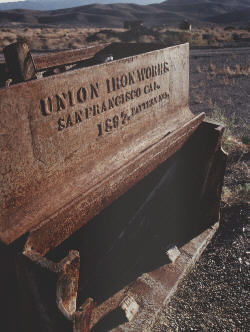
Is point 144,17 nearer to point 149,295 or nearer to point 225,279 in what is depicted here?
point 225,279

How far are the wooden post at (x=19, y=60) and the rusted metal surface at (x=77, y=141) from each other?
0.43 m

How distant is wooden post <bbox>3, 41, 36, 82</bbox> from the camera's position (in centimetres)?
177

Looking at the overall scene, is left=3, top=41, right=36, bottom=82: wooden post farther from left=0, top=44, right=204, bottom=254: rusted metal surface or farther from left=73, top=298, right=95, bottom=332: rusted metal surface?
left=73, top=298, right=95, bottom=332: rusted metal surface

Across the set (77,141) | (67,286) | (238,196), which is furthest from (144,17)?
(67,286)

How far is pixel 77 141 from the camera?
1732 millimetres

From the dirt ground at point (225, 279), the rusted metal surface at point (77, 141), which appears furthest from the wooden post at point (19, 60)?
the dirt ground at point (225, 279)

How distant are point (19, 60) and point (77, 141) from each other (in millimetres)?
621

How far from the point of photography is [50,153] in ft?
5.19

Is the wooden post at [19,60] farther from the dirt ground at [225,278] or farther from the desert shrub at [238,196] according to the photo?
the desert shrub at [238,196]

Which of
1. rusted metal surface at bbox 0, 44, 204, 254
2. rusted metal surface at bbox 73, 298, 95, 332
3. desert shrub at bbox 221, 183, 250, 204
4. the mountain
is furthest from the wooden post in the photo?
the mountain

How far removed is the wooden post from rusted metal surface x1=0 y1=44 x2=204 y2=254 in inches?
16.9

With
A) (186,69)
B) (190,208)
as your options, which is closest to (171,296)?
(190,208)

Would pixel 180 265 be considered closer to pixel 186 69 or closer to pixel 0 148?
pixel 186 69

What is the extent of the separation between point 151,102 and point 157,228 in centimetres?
146
